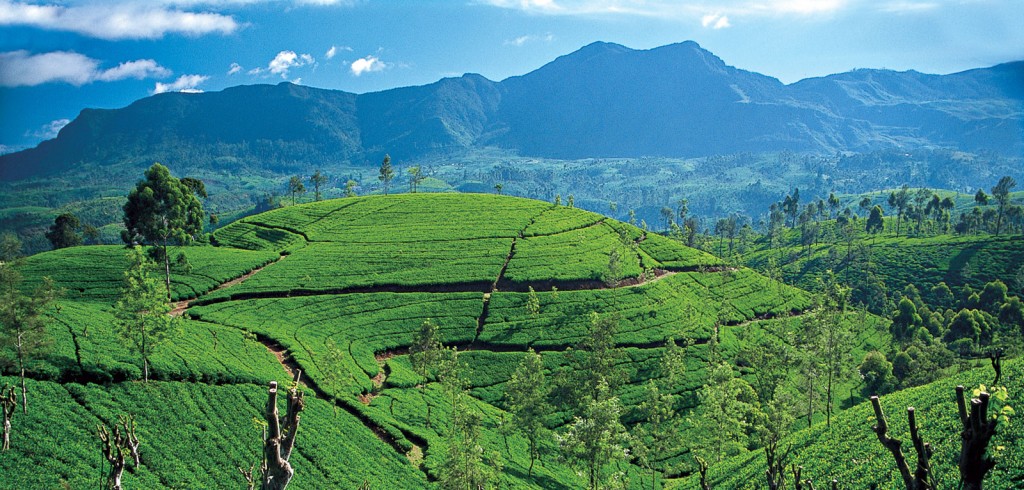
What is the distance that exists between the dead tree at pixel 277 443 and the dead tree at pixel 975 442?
10.8 meters

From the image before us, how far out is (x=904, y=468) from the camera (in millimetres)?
9188

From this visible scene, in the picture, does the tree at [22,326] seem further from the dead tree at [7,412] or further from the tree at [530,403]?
the tree at [530,403]

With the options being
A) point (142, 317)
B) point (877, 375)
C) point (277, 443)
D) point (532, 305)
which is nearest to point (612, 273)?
point (532, 305)

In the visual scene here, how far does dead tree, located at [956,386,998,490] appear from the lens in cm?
855

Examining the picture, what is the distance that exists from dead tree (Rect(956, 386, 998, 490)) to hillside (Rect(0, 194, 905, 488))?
1368 inches

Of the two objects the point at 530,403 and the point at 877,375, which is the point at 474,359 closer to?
the point at 530,403

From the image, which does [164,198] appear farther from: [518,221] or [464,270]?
[518,221]

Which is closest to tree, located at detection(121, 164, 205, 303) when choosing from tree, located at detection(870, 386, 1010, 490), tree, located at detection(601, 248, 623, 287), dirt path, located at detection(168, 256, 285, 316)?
dirt path, located at detection(168, 256, 285, 316)

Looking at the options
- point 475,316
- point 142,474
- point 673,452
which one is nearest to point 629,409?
point 673,452

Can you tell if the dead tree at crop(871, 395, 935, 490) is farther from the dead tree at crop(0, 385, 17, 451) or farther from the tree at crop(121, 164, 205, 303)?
the tree at crop(121, 164, 205, 303)

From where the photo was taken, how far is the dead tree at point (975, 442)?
28.0 ft

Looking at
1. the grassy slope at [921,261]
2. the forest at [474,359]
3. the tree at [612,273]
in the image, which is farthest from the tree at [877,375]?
the grassy slope at [921,261]

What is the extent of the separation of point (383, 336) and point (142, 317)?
113ft

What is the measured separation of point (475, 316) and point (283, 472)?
71271 millimetres
